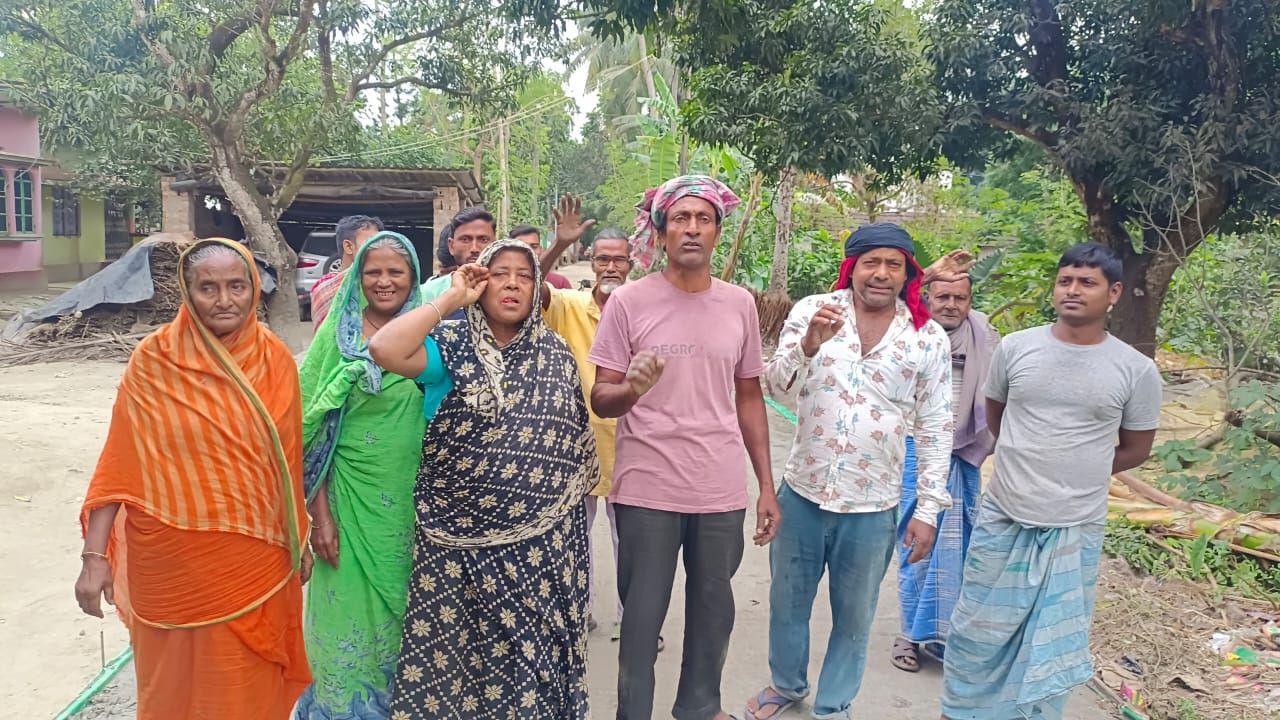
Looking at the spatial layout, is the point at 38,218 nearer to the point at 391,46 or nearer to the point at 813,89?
the point at 391,46

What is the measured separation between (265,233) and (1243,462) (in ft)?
39.8

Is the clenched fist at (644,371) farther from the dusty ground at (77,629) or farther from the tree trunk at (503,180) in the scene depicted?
the tree trunk at (503,180)

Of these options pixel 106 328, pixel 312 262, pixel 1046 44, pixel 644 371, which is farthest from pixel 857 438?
pixel 312 262

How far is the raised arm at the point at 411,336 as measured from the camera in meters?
2.30

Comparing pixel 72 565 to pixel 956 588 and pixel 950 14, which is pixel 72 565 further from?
pixel 950 14

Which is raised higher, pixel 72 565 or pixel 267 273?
pixel 267 273

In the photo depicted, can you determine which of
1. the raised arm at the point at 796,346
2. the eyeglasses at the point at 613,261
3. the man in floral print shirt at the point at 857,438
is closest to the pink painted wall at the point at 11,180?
the eyeglasses at the point at 613,261

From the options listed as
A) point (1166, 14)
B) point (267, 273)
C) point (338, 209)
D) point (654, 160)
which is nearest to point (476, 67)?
point (654, 160)

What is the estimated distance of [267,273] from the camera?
520 inches

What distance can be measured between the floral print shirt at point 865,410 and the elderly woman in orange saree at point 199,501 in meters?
1.68

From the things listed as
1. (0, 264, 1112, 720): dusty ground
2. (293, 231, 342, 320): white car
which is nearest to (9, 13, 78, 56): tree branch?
(293, 231, 342, 320): white car

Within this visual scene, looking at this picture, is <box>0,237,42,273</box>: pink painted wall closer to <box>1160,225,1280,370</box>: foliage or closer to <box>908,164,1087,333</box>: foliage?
<box>908,164,1087,333</box>: foliage

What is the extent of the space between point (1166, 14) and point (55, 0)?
479 inches

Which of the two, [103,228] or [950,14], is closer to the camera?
[950,14]
